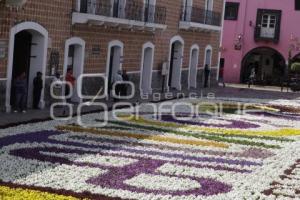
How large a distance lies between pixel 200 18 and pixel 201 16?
17 cm

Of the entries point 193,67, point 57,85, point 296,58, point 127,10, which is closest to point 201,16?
point 193,67

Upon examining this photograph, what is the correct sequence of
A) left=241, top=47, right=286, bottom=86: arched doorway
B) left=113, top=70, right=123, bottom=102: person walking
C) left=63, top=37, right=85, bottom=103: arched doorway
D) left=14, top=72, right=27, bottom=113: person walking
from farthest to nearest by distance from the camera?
left=241, top=47, right=286, bottom=86: arched doorway < left=113, top=70, right=123, bottom=102: person walking < left=63, top=37, right=85, bottom=103: arched doorway < left=14, top=72, right=27, bottom=113: person walking

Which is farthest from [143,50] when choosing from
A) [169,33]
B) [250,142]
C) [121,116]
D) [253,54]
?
[253,54]

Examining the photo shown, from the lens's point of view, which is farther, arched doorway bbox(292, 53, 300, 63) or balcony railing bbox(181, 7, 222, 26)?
arched doorway bbox(292, 53, 300, 63)

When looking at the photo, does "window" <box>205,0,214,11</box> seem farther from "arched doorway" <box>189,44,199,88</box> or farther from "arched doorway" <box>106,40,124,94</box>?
"arched doorway" <box>106,40,124,94</box>

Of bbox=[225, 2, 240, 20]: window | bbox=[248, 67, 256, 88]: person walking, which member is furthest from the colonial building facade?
bbox=[225, 2, 240, 20]: window

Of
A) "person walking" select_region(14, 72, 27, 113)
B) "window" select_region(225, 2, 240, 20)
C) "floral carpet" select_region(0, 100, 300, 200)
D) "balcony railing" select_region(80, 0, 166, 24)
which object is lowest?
"floral carpet" select_region(0, 100, 300, 200)

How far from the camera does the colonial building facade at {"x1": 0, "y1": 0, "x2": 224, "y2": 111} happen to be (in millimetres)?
19797

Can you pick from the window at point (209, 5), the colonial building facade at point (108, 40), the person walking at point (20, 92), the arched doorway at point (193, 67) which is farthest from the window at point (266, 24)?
the person walking at point (20, 92)

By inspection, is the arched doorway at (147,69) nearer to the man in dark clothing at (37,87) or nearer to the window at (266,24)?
the man in dark clothing at (37,87)

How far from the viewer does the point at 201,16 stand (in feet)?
122

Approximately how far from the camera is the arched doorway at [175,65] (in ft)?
116

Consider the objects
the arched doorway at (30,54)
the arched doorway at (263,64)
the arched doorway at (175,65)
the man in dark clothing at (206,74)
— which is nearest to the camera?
the arched doorway at (30,54)

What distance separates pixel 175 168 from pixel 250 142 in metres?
4.85
